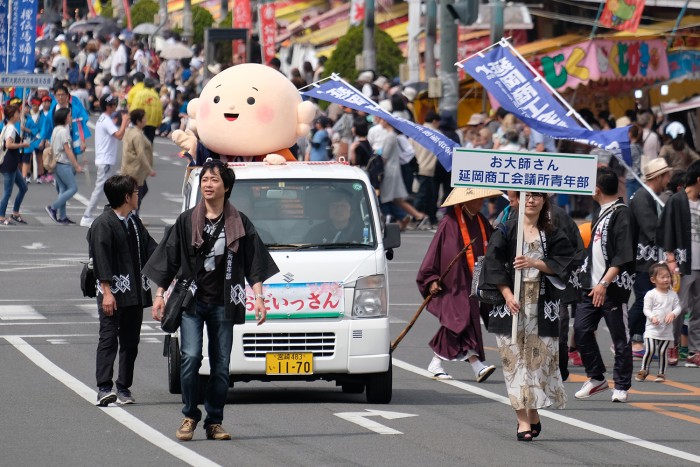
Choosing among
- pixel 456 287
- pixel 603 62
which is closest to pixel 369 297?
pixel 456 287

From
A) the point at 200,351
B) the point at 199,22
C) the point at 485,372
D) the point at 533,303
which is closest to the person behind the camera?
the point at 200,351

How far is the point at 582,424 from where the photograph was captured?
1182 centimetres

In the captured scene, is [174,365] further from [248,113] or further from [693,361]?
[693,361]

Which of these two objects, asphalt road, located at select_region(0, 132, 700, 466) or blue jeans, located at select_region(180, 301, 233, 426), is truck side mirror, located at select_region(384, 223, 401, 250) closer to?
asphalt road, located at select_region(0, 132, 700, 466)

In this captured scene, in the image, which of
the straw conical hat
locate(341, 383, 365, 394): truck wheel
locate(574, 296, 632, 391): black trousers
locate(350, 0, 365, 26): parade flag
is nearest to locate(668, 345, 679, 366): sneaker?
locate(574, 296, 632, 391): black trousers

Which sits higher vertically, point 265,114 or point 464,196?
point 265,114

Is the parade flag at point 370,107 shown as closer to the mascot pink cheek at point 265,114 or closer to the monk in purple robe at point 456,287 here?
the mascot pink cheek at point 265,114

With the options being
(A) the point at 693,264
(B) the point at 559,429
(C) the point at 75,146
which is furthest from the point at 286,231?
(C) the point at 75,146

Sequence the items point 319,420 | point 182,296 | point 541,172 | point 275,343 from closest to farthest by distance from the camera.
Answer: point 182,296 → point 541,172 → point 319,420 → point 275,343

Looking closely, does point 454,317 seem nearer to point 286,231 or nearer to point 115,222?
point 286,231

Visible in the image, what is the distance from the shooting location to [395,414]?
12.1 meters

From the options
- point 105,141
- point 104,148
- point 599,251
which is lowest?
point 599,251

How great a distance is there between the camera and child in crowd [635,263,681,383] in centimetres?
1461

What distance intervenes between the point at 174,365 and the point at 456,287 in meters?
2.79
